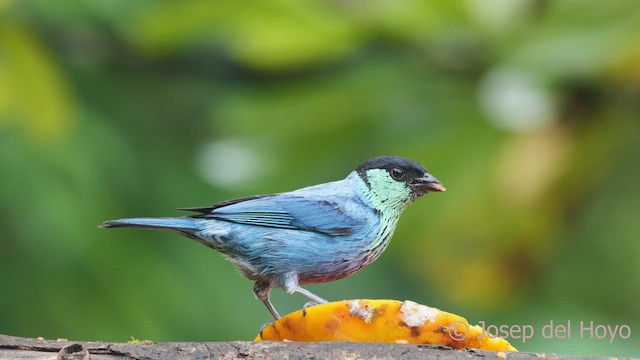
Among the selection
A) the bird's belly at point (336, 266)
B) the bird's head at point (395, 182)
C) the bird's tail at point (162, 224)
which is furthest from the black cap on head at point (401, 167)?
the bird's tail at point (162, 224)

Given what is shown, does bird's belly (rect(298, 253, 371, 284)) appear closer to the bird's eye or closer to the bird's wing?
the bird's wing

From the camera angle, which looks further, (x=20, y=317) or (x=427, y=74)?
(x=427, y=74)

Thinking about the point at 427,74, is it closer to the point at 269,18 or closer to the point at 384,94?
the point at 384,94

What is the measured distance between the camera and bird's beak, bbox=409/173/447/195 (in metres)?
4.41

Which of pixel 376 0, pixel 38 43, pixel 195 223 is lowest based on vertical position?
pixel 195 223

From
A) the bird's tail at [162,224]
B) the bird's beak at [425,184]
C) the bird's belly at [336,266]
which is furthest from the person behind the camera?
the bird's beak at [425,184]

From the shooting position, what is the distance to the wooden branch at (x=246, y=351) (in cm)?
318

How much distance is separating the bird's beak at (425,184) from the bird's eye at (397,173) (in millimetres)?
56

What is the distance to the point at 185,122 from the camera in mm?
6379

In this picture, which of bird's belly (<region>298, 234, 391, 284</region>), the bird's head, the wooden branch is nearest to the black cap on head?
the bird's head

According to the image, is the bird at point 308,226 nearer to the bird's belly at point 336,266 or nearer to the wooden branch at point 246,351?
the bird's belly at point 336,266

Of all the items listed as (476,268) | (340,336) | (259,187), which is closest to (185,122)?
(259,187)

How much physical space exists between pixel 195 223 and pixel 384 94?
1790 millimetres

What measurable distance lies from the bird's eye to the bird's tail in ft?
2.90
